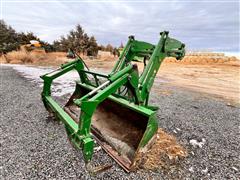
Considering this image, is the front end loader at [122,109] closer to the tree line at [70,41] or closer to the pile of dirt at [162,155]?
the pile of dirt at [162,155]

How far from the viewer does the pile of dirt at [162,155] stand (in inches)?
92.4

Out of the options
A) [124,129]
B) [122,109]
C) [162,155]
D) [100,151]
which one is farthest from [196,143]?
[100,151]

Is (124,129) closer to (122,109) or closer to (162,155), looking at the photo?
(122,109)

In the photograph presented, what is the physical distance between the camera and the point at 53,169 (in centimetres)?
Answer: 227

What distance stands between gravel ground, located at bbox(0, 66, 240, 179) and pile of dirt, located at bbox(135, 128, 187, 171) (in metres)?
0.09

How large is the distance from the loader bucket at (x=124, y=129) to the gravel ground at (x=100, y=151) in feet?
0.50

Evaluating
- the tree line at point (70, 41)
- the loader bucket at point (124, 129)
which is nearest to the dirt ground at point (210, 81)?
the loader bucket at point (124, 129)

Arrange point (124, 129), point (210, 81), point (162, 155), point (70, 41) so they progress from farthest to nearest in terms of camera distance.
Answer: point (70, 41) < point (210, 81) < point (124, 129) < point (162, 155)

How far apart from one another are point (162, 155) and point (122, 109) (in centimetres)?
95

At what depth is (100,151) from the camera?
8.64 ft

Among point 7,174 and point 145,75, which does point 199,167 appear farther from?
point 7,174

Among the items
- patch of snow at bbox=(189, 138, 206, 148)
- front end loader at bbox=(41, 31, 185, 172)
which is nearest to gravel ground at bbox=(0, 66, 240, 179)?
patch of snow at bbox=(189, 138, 206, 148)

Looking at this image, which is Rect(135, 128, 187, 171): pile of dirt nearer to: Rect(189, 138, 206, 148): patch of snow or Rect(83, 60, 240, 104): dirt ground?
Rect(189, 138, 206, 148): patch of snow

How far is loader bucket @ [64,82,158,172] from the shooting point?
7.66ft
